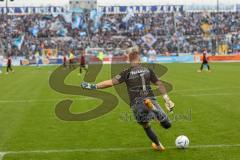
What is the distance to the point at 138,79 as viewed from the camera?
9273 mm

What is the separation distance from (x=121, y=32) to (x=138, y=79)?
211 ft

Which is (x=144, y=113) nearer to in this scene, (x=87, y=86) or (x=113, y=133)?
(x=87, y=86)

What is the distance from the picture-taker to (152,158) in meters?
9.05

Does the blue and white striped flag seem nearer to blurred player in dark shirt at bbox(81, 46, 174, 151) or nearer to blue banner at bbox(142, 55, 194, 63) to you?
blue banner at bbox(142, 55, 194, 63)

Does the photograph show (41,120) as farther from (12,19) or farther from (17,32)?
(12,19)

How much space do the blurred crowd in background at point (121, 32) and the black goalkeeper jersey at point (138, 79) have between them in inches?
2135

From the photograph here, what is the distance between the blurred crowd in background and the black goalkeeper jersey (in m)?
54.2

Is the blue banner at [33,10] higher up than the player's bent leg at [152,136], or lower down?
higher up

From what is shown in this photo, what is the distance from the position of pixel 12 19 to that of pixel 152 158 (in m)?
69.4

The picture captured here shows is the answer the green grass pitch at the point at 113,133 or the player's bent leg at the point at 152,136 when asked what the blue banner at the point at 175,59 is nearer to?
the green grass pitch at the point at 113,133

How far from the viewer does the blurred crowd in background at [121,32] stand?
66688 mm

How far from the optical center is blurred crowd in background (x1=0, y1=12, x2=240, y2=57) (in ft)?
219

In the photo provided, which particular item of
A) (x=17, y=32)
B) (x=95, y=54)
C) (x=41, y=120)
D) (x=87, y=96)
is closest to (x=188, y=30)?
(x=95, y=54)

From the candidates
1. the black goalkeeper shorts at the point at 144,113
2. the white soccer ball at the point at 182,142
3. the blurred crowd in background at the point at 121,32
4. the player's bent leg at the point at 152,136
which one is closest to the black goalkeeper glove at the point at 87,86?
the black goalkeeper shorts at the point at 144,113
